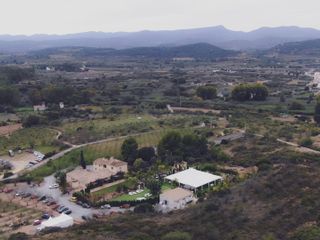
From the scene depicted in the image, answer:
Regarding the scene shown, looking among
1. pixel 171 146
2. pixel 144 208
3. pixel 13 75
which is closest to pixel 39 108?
pixel 13 75

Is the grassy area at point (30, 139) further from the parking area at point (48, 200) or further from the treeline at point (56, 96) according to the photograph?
the treeline at point (56, 96)

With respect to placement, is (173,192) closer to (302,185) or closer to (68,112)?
(302,185)

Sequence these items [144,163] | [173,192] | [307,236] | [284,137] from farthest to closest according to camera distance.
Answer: [284,137]
[144,163]
[173,192]
[307,236]

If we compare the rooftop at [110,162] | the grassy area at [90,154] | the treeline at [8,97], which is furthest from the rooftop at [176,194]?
the treeline at [8,97]

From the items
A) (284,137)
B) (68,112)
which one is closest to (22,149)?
(68,112)

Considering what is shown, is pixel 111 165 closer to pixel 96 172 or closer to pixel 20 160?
pixel 96 172

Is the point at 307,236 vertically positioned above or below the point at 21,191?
above
